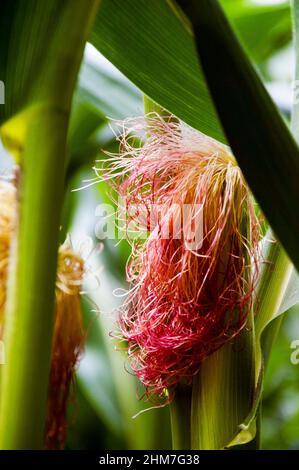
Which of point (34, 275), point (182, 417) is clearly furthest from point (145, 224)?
point (34, 275)

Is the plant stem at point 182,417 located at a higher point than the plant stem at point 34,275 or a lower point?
lower

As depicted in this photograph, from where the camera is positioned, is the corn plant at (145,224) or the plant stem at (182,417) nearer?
the corn plant at (145,224)

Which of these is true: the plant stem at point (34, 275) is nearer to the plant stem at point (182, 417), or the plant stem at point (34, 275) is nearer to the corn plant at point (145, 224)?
the corn plant at point (145, 224)

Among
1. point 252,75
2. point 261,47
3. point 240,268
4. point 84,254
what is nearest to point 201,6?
point 252,75

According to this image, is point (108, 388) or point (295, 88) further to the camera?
point (108, 388)

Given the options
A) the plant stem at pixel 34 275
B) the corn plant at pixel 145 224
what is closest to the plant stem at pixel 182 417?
the corn plant at pixel 145 224

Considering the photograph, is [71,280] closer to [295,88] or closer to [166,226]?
[166,226]

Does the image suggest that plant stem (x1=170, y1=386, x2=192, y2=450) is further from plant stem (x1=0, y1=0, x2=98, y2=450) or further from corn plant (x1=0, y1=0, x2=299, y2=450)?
plant stem (x1=0, y1=0, x2=98, y2=450)

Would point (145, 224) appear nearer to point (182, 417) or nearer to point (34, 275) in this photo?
point (182, 417)
